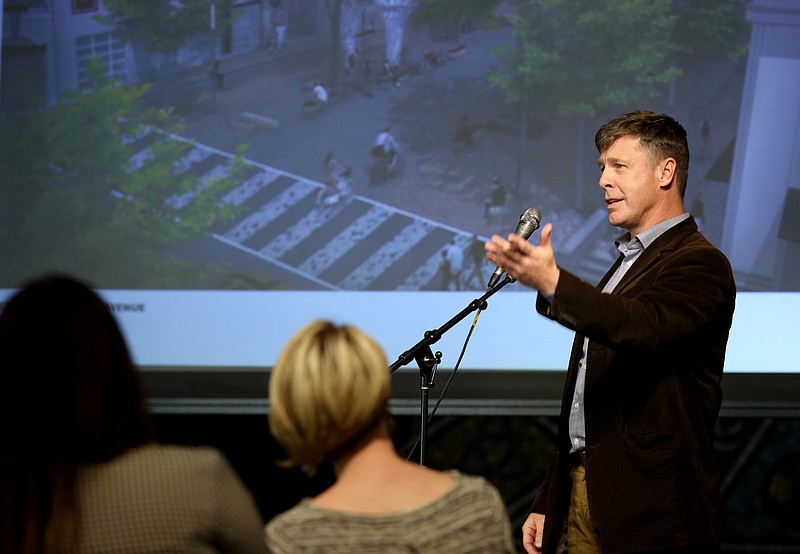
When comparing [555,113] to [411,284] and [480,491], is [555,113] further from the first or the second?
[480,491]

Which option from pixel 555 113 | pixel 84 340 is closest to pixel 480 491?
pixel 84 340

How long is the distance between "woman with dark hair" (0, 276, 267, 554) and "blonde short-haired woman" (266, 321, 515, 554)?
0.39 feet

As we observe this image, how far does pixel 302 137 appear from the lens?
3607 mm

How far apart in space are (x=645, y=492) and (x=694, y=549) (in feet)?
0.48

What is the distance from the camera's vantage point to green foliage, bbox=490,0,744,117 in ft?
11.4

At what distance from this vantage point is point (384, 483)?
1.31 meters

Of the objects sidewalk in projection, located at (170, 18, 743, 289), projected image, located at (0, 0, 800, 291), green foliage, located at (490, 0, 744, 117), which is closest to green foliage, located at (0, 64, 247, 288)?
projected image, located at (0, 0, 800, 291)

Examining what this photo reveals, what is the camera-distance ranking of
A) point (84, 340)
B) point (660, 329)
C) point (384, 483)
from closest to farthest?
point (84, 340) < point (384, 483) < point (660, 329)

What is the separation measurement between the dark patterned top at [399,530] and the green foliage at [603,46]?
2.48 metres

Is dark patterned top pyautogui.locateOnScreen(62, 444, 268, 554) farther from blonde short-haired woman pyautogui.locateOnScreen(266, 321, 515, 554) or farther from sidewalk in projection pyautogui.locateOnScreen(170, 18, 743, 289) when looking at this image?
sidewalk in projection pyautogui.locateOnScreen(170, 18, 743, 289)

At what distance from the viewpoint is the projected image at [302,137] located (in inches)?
140

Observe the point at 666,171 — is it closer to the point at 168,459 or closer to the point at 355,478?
the point at 355,478

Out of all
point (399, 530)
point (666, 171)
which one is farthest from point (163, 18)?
point (399, 530)

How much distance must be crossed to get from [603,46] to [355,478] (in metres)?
2.61
